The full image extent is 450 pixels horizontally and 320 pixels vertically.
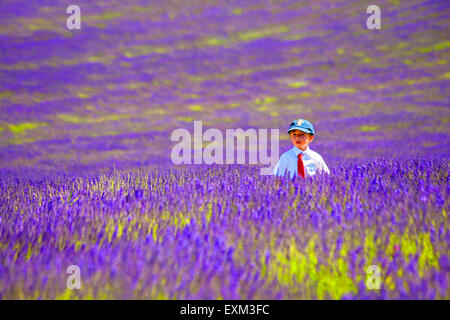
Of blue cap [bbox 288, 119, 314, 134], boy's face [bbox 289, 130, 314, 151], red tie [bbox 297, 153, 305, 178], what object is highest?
blue cap [bbox 288, 119, 314, 134]

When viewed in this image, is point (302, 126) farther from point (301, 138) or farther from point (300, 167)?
point (300, 167)

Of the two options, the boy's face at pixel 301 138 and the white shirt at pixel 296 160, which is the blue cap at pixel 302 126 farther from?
the white shirt at pixel 296 160

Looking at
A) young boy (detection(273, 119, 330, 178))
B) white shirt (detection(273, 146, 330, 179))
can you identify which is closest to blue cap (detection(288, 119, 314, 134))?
young boy (detection(273, 119, 330, 178))

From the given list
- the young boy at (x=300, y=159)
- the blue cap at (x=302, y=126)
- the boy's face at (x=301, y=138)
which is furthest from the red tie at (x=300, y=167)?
the blue cap at (x=302, y=126)

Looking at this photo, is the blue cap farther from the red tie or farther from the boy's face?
the red tie

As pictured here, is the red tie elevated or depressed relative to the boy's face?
depressed

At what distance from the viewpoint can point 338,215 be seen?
2625mm

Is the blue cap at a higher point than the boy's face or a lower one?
higher

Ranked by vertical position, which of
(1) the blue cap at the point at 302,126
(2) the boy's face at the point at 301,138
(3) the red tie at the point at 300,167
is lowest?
(3) the red tie at the point at 300,167

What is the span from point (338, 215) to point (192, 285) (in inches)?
44.4

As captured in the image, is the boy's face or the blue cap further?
the boy's face

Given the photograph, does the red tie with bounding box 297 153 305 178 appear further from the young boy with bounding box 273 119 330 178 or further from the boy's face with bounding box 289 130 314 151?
the boy's face with bounding box 289 130 314 151

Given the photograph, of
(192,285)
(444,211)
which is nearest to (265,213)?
(192,285)

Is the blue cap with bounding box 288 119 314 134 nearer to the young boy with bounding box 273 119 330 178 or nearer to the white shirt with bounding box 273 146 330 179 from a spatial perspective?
the young boy with bounding box 273 119 330 178
